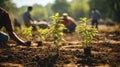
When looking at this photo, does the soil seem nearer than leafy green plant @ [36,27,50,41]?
Yes

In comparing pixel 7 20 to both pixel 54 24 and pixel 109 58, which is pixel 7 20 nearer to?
pixel 54 24

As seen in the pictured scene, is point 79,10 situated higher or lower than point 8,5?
higher

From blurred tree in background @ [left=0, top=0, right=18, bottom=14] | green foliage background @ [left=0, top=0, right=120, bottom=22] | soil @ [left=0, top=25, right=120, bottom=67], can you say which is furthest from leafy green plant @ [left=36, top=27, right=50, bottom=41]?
green foliage background @ [left=0, top=0, right=120, bottom=22]

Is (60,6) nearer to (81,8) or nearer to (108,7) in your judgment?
(81,8)

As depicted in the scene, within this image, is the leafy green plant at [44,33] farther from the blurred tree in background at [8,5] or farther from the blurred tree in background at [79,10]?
the blurred tree in background at [79,10]

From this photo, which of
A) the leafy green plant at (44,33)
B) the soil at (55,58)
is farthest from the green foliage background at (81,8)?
the soil at (55,58)

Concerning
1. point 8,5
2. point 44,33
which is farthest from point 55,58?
point 8,5

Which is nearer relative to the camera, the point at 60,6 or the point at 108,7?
the point at 108,7

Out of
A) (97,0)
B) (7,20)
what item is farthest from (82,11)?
(7,20)

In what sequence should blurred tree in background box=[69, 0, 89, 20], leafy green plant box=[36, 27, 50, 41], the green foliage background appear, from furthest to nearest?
blurred tree in background box=[69, 0, 89, 20]
the green foliage background
leafy green plant box=[36, 27, 50, 41]

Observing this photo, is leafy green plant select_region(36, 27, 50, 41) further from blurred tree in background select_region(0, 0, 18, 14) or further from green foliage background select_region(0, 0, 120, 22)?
green foliage background select_region(0, 0, 120, 22)

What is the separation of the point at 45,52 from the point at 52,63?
4.59 ft

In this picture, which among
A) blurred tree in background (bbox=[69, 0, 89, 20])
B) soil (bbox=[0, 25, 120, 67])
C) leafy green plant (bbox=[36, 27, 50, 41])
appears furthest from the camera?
blurred tree in background (bbox=[69, 0, 89, 20])

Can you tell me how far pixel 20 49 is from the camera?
918 centimetres
